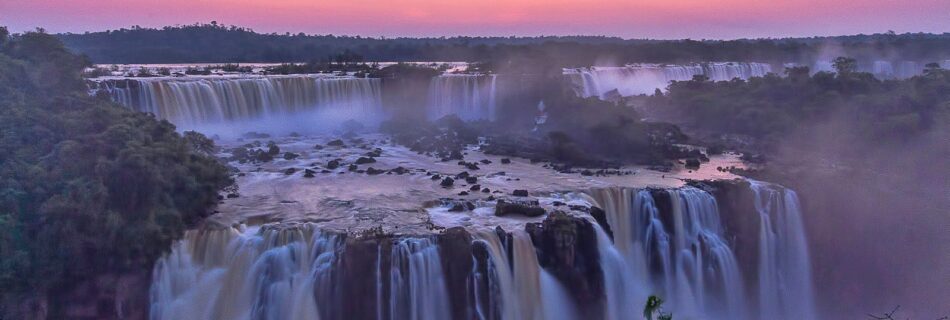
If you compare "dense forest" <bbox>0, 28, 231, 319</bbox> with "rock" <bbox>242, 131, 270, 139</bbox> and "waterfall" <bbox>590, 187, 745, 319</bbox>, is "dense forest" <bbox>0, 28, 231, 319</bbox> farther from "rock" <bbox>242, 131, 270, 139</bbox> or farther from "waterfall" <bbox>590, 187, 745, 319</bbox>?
"rock" <bbox>242, 131, 270, 139</bbox>

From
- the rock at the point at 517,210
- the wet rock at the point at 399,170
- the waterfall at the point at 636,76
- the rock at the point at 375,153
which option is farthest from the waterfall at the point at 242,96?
the rock at the point at 517,210

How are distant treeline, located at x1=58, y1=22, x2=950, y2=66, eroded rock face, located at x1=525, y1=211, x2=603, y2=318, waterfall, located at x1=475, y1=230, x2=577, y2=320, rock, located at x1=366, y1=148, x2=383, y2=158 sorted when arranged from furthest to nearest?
distant treeline, located at x1=58, y1=22, x2=950, y2=66
rock, located at x1=366, y1=148, x2=383, y2=158
eroded rock face, located at x1=525, y1=211, x2=603, y2=318
waterfall, located at x1=475, y1=230, x2=577, y2=320

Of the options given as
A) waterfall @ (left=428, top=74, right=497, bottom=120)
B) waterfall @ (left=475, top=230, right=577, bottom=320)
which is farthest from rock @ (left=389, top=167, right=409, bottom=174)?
waterfall @ (left=428, top=74, right=497, bottom=120)

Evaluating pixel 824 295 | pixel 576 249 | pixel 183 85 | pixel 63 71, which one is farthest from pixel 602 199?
pixel 183 85

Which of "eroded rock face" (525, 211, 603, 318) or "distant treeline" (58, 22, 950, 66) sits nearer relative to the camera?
"eroded rock face" (525, 211, 603, 318)

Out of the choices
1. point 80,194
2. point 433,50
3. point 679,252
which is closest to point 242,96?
point 80,194

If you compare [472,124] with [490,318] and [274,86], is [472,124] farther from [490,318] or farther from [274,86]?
[490,318]

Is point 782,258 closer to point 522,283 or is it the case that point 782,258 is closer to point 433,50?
point 522,283
